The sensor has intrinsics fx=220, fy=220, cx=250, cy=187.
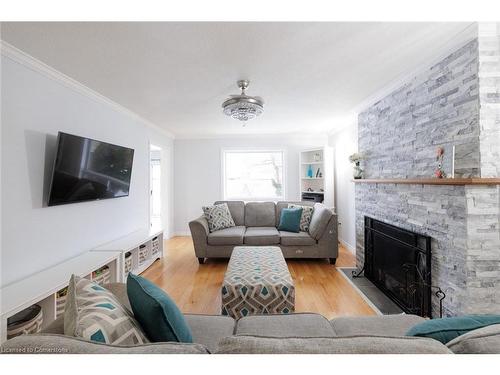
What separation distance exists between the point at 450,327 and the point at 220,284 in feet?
7.73

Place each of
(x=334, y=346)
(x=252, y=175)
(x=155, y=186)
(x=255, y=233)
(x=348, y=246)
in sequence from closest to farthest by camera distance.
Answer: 1. (x=334, y=346)
2. (x=255, y=233)
3. (x=348, y=246)
4. (x=252, y=175)
5. (x=155, y=186)

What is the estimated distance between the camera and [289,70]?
2053 mm

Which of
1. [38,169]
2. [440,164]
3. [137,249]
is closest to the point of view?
[440,164]

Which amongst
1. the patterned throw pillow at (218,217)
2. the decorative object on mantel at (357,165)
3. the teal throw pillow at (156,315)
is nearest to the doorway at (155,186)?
the patterned throw pillow at (218,217)

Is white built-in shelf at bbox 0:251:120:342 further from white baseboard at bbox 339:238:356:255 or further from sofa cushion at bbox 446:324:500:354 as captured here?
white baseboard at bbox 339:238:356:255

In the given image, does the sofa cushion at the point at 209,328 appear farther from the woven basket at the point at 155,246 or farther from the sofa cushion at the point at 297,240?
the woven basket at the point at 155,246

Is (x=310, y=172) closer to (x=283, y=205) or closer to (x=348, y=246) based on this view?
(x=283, y=205)

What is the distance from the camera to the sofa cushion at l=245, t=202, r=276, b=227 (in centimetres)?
414

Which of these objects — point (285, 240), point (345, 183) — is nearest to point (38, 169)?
point (285, 240)

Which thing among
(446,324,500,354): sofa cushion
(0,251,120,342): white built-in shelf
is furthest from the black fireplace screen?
(0,251,120,342): white built-in shelf

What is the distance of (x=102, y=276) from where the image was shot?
2.36 meters

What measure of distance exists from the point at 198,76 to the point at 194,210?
141 inches

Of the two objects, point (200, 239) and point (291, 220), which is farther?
point (291, 220)
